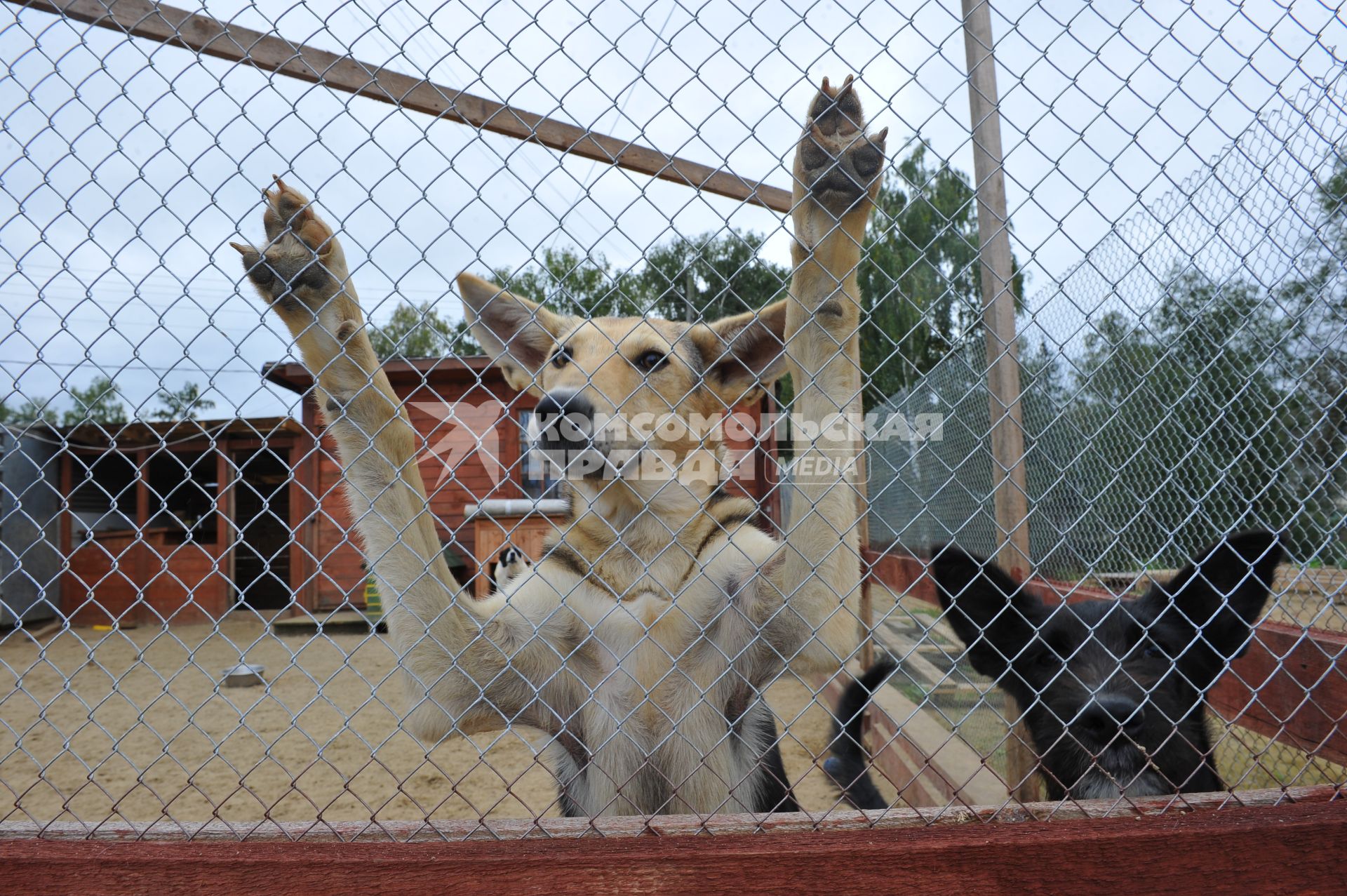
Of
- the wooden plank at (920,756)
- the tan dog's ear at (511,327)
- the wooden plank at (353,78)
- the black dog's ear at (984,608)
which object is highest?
the wooden plank at (353,78)

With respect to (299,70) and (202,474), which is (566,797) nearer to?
(299,70)

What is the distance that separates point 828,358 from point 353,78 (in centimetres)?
283

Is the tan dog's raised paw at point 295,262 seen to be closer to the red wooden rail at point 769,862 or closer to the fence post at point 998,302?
the red wooden rail at point 769,862

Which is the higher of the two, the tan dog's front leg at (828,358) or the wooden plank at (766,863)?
the tan dog's front leg at (828,358)

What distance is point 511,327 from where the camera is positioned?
3.50 m

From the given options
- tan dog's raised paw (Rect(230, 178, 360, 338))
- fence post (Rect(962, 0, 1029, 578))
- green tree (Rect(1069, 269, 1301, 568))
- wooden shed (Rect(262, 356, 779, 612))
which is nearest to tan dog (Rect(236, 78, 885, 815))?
tan dog's raised paw (Rect(230, 178, 360, 338))

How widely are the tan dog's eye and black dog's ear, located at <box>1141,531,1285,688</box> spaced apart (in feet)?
6.72

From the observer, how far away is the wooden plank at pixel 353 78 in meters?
3.12

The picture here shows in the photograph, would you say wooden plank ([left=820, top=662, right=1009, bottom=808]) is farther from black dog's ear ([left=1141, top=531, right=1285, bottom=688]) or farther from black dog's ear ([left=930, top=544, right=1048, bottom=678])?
black dog's ear ([left=1141, top=531, right=1285, bottom=688])

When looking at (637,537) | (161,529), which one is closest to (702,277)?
(637,537)

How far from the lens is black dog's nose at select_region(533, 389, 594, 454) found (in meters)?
2.91

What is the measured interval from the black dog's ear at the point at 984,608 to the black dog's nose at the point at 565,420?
4.70 feet

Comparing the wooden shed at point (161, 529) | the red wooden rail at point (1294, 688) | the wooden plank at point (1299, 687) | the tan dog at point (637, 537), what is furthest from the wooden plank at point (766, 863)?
the wooden shed at point (161, 529)

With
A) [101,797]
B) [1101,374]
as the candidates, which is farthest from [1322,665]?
[101,797]
